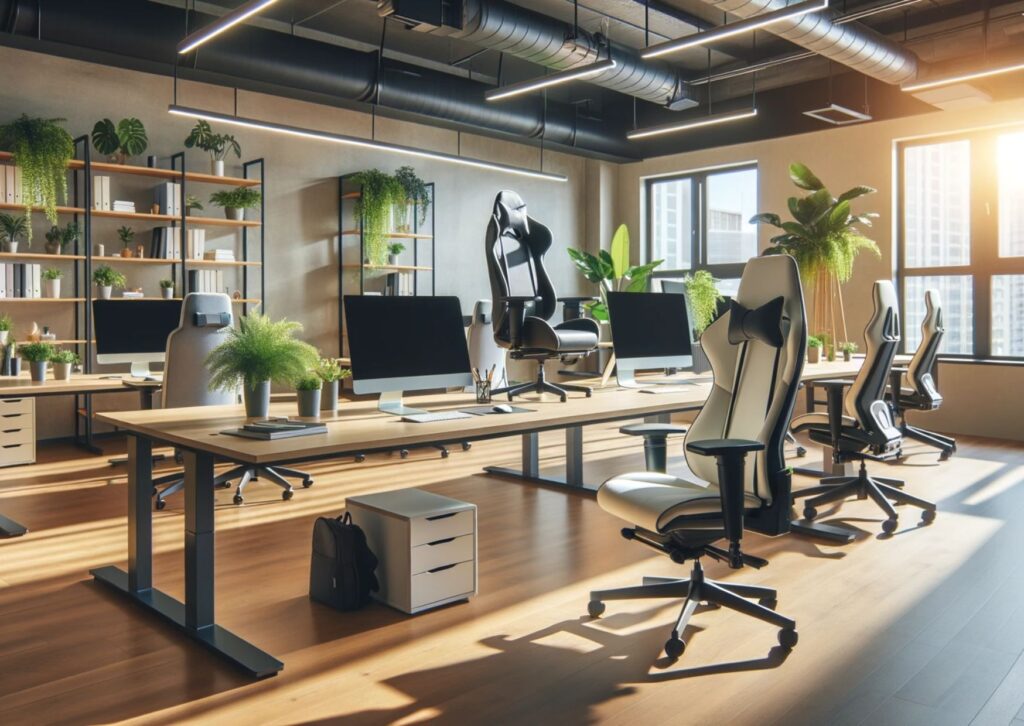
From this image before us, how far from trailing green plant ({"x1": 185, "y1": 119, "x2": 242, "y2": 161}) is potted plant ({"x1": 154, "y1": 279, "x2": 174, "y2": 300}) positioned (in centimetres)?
118

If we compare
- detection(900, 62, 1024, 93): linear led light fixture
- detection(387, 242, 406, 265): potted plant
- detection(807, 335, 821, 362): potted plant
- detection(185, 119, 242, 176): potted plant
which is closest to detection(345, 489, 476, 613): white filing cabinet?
detection(807, 335, 821, 362): potted plant

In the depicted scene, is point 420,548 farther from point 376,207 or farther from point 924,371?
point 376,207

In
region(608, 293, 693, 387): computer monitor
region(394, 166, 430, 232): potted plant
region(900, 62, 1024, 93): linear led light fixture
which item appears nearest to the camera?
region(608, 293, 693, 387): computer monitor

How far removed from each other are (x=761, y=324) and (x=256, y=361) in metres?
1.75

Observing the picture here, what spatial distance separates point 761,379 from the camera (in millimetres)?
2746

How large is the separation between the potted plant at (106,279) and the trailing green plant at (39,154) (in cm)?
54

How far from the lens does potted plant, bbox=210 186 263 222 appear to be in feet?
24.5

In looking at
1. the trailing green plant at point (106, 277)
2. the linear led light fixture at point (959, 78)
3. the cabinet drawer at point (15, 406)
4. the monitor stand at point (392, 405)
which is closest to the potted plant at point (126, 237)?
the trailing green plant at point (106, 277)

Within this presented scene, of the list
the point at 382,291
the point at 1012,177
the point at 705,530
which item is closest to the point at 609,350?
the point at 382,291

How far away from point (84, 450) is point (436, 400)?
407cm

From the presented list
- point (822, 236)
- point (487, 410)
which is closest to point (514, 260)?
point (487, 410)

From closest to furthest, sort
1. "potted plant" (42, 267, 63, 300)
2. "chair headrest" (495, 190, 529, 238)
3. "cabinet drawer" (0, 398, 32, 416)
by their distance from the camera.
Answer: "chair headrest" (495, 190, 529, 238) < "cabinet drawer" (0, 398, 32, 416) < "potted plant" (42, 267, 63, 300)

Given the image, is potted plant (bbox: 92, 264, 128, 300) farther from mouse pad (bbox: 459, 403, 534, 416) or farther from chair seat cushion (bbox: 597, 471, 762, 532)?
chair seat cushion (bbox: 597, 471, 762, 532)

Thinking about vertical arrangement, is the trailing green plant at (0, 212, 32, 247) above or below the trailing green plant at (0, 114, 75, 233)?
below
